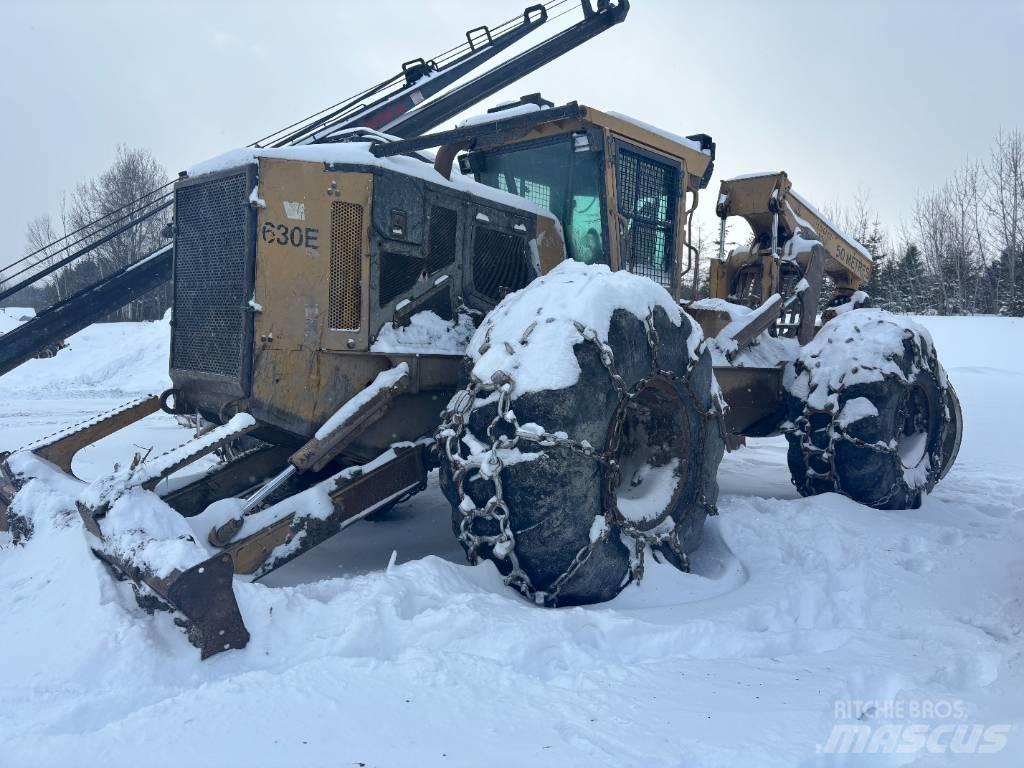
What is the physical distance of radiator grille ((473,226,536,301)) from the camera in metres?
4.03

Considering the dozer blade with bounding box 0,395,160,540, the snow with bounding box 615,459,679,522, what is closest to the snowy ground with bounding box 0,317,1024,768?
the snow with bounding box 615,459,679,522

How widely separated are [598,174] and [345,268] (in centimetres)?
173

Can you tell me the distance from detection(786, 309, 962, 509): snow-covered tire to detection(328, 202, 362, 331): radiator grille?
131 inches

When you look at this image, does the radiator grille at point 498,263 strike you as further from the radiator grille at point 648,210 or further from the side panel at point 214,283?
the side panel at point 214,283

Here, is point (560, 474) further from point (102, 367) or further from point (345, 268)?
point (102, 367)

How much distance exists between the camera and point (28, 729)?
2004 mm

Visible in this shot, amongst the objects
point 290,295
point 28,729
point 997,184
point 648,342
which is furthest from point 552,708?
point 997,184

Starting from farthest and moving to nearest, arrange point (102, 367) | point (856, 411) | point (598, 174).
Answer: point (102, 367) → point (856, 411) → point (598, 174)

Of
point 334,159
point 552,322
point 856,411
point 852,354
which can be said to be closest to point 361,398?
point 552,322

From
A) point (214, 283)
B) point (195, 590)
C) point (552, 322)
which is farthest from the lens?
point (214, 283)

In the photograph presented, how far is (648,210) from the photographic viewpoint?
15.7 ft

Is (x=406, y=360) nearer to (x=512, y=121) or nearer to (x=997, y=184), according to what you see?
(x=512, y=121)

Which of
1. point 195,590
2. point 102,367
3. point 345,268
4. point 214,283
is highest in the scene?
point 345,268

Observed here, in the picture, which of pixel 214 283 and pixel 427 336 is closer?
pixel 214 283
